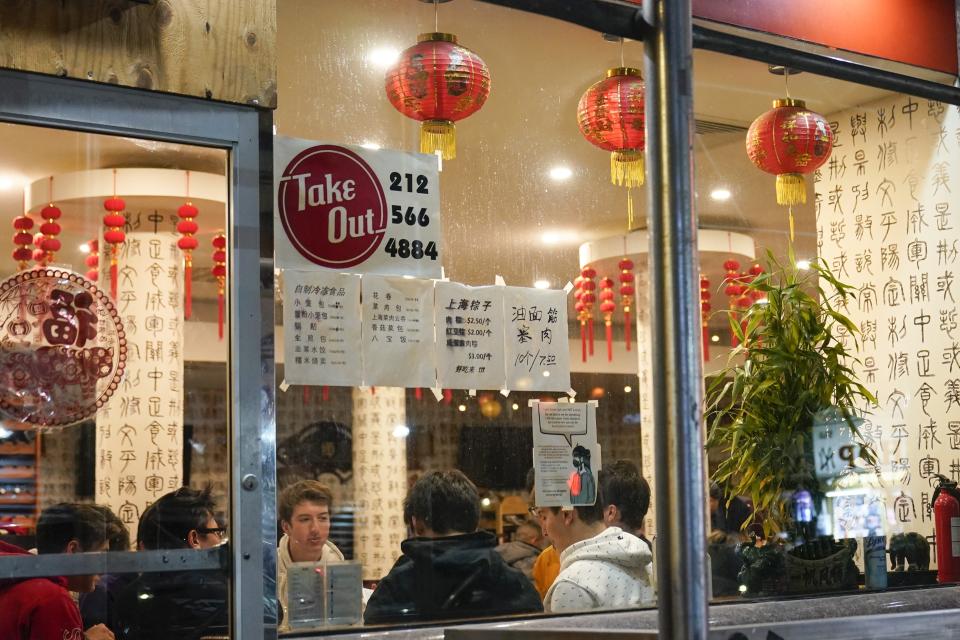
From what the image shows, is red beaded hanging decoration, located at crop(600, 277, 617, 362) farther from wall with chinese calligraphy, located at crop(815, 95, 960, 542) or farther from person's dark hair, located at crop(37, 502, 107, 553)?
person's dark hair, located at crop(37, 502, 107, 553)

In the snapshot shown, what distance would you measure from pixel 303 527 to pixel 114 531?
65cm

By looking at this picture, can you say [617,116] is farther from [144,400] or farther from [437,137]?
[144,400]

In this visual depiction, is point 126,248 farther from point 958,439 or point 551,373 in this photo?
point 958,439

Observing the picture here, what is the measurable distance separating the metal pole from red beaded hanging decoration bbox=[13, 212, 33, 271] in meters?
1.50

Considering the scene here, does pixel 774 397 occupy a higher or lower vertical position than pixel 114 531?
higher

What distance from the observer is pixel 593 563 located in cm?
347

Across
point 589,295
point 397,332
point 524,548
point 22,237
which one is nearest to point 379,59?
point 397,332

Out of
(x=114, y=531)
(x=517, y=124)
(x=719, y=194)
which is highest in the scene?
(x=517, y=124)

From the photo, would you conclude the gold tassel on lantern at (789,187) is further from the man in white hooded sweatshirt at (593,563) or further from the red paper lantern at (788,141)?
the man in white hooded sweatshirt at (593,563)

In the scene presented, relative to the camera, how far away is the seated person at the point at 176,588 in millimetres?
2463

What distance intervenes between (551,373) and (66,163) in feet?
5.21

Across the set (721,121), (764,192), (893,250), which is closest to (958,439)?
(893,250)

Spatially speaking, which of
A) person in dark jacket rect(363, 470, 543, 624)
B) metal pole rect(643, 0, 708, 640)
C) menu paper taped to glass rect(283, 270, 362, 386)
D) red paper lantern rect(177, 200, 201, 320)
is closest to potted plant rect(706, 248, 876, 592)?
person in dark jacket rect(363, 470, 543, 624)

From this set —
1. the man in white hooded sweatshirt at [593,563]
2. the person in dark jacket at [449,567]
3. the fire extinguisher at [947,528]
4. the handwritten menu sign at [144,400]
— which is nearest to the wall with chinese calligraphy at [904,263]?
the fire extinguisher at [947,528]
